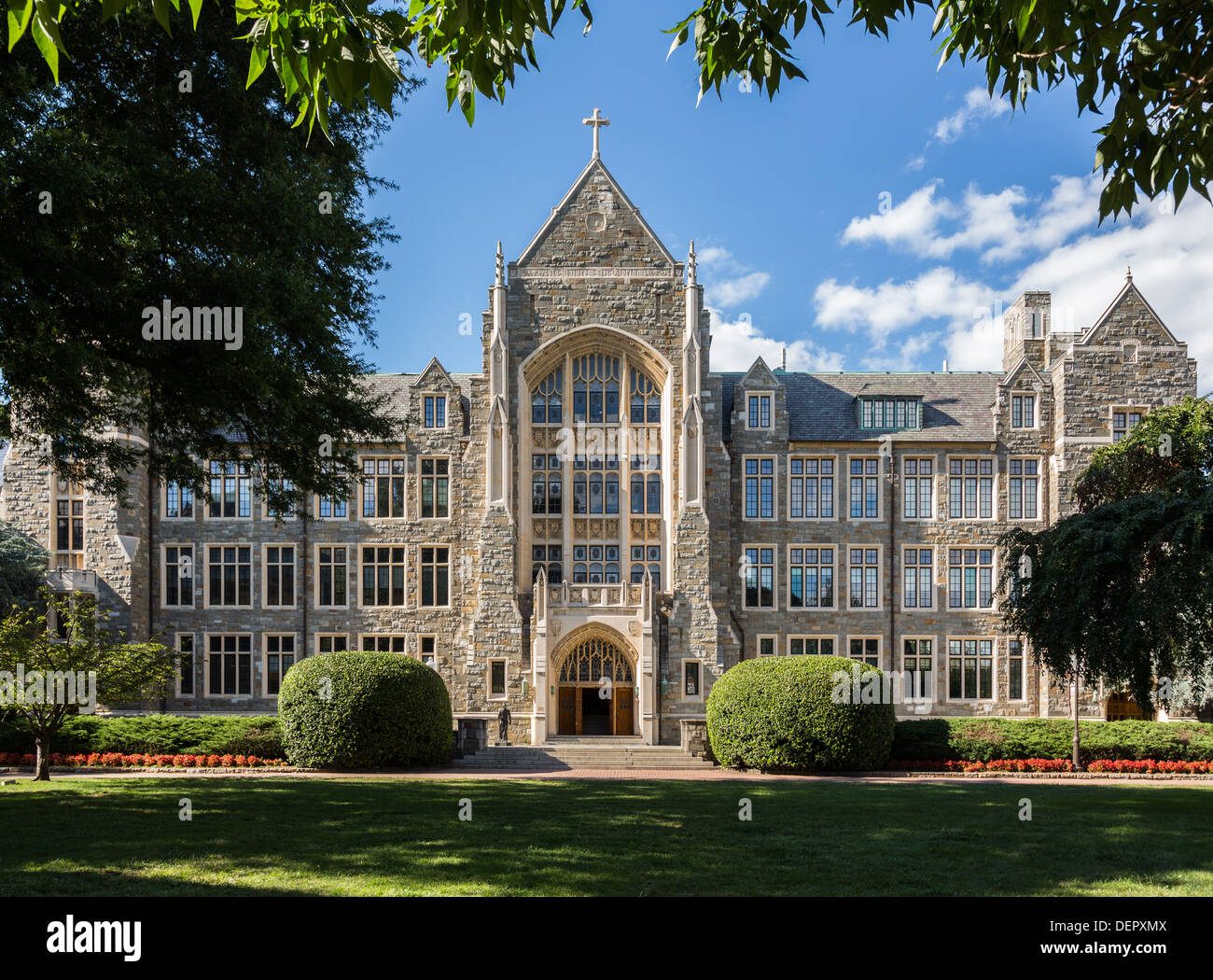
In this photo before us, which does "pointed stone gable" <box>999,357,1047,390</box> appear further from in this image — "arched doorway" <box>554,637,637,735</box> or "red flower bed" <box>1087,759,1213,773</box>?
"arched doorway" <box>554,637,637,735</box>

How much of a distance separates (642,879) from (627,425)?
25.0 metres

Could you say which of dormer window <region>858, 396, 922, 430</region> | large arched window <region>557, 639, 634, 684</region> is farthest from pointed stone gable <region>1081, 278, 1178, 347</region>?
large arched window <region>557, 639, 634, 684</region>

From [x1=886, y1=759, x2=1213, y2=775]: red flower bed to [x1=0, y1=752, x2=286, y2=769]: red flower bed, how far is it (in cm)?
1541

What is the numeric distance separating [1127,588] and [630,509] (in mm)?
17422

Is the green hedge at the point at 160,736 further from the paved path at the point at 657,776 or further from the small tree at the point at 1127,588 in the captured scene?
the small tree at the point at 1127,588

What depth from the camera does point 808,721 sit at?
2273cm

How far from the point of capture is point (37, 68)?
1157 centimetres

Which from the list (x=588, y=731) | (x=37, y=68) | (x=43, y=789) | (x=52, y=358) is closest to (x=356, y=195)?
(x=37, y=68)

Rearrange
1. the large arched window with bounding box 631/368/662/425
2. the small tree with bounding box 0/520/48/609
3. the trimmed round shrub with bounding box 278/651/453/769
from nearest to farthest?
the trimmed round shrub with bounding box 278/651/453/769, the small tree with bounding box 0/520/48/609, the large arched window with bounding box 631/368/662/425

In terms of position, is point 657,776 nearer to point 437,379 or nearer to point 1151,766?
point 1151,766

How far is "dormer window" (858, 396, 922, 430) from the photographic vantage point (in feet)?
115

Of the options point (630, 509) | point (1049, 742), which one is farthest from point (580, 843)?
point (630, 509)

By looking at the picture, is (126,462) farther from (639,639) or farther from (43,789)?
(639,639)

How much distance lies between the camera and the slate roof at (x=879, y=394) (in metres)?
34.8
